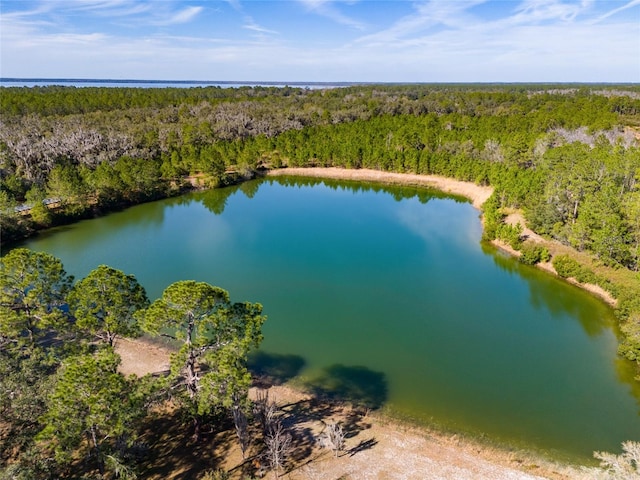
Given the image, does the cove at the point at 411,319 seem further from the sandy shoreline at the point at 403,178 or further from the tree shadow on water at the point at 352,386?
the sandy shoreline at the point at 403,178

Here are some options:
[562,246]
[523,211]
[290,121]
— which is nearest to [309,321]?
[562,246]

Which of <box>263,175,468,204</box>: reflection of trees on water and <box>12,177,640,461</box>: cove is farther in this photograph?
<box>263,175,468,204</box>: reflection of trees on water

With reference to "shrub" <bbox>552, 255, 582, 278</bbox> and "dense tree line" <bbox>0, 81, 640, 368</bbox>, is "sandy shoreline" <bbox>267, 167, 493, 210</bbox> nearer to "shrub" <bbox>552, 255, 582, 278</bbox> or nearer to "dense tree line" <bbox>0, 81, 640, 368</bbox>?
"dense tree line" <bbox>0, 81, 640, 368</bbox>

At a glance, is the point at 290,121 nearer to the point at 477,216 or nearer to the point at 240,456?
the point at 477,216

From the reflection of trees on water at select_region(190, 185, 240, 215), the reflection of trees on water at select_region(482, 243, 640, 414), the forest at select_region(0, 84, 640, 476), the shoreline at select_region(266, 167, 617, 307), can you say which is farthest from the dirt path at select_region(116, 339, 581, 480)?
the reflection of trees on water at select_region(190, 185, 240, 215)

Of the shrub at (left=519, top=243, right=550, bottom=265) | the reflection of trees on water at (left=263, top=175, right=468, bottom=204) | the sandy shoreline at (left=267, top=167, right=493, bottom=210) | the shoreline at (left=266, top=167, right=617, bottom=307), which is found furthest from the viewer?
the reflection of trees on water at (left=263, top=175, right=468, bottom=204)

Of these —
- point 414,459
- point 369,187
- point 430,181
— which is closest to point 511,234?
point 430,181

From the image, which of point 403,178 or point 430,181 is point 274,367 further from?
point 403,178
